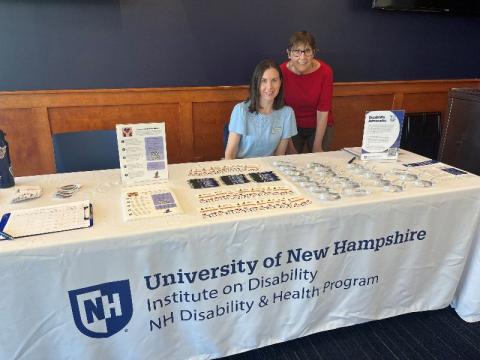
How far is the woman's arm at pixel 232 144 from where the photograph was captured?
1.90 m

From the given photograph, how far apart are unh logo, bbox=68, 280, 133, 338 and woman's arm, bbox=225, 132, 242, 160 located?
0.99m

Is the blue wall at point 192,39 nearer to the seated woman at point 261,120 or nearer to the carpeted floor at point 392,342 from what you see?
the seated woman at point 261,120

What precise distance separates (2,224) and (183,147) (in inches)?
70.2

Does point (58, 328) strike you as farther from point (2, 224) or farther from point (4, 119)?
point (4, 119)

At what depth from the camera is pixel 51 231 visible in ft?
3.44

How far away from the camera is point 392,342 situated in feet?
4.87

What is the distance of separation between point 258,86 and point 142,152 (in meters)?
0.77

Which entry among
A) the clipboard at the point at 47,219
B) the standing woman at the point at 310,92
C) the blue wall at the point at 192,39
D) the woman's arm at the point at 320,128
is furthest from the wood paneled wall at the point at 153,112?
the clipboard at the point at 47,219

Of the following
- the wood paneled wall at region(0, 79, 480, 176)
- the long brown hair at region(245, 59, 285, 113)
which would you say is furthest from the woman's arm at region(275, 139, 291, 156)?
the wood paneled wall at region(0, 79, 480, 176)

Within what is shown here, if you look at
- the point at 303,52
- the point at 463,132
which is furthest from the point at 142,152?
the point at 463,132

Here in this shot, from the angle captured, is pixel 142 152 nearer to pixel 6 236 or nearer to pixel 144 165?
pixel 144 165

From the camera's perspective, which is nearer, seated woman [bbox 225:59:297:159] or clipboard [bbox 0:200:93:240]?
clipboard [bbox 0:200:93:240]

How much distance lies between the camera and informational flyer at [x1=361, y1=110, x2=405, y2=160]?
1619 millimetres

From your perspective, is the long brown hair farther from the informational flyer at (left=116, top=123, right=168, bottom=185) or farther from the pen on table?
the pen on table
